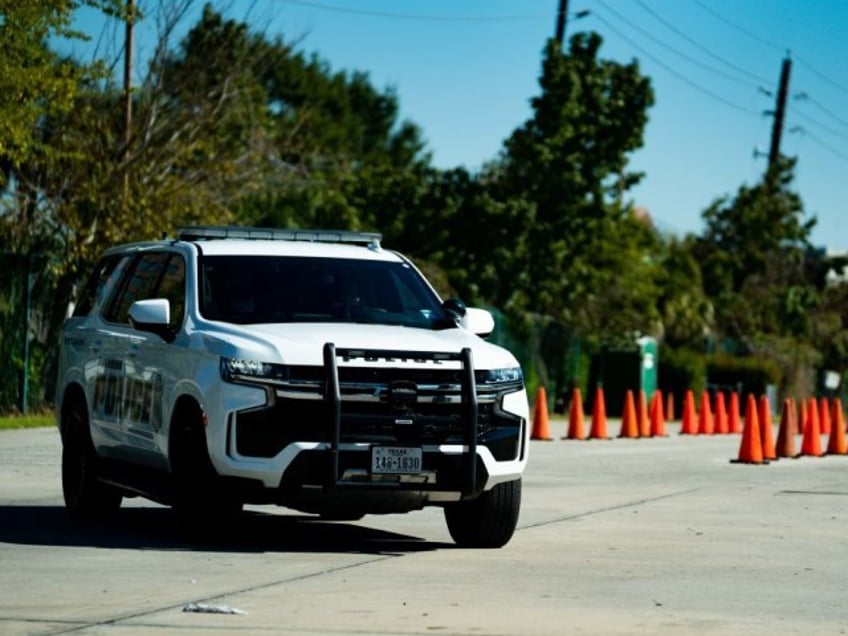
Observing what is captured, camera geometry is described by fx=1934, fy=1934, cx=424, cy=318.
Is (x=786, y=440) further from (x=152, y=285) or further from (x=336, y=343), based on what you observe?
(x=336, y=343)

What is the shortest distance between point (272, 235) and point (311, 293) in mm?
1049

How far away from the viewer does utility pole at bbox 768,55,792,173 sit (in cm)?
6384

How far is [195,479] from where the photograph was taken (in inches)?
456

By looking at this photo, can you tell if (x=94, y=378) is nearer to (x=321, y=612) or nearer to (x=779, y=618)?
(x=321, y=612)

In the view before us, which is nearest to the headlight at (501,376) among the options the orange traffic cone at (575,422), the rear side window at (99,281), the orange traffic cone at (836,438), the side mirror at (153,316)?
the side mirror at (153,316)

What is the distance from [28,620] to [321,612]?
136 centimetres

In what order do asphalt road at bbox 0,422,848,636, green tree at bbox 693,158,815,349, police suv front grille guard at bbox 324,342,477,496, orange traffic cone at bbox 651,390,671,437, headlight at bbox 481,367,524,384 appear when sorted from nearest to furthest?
asphalt road at bbox 0,422,848,636
police suv front grille guard at bbox 324,342,477,496
headlight at bbox 481,367,524,384
orange traffic cone at bbox 651,390,671,437
green tree at bbox 693,158,815,349

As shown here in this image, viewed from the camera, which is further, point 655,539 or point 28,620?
point 655,539

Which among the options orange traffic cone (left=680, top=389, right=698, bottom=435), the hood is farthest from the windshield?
orange traffic cone (left=680, top=389, right=698, bottom=435)

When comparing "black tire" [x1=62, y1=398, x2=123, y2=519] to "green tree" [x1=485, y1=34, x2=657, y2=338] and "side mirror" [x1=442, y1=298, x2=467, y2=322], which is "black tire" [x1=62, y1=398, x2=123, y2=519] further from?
"green tree" [x1=485, y1=34, x2=657, y2=338]

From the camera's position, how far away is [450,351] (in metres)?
11.6

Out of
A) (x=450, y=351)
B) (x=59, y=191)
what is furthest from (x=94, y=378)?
(x=59, y=191)

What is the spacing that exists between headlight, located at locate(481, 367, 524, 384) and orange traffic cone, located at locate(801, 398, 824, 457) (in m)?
14.2

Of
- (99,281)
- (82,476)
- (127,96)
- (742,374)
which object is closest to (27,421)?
(127,96)
